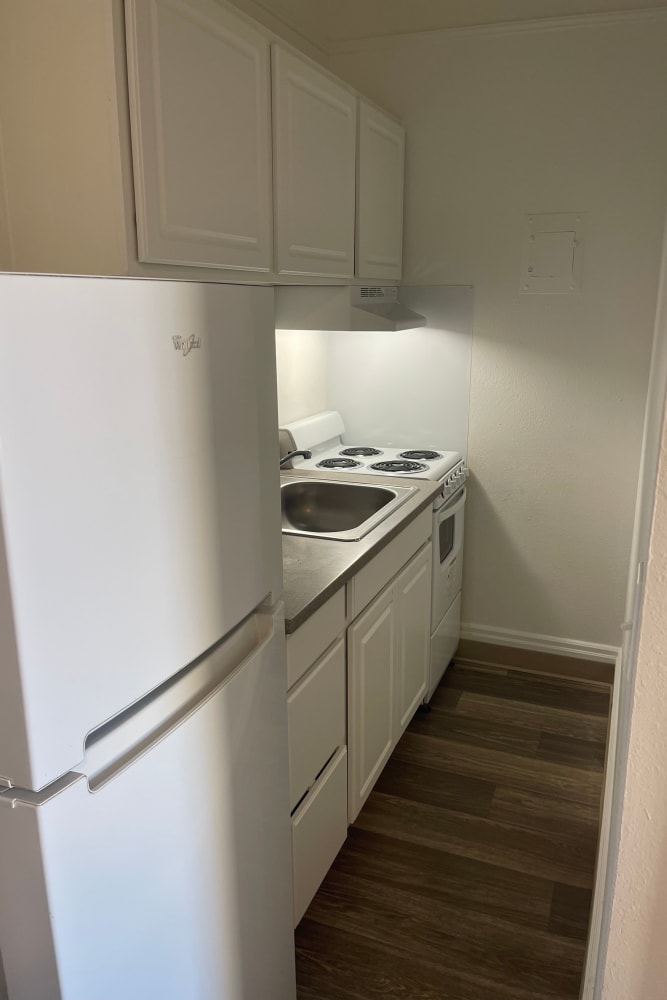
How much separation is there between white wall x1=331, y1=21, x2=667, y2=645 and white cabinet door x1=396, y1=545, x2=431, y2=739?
26.0 inches

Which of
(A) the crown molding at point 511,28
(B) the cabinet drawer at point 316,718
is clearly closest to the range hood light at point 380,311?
(A) the crown molding at point 511,28

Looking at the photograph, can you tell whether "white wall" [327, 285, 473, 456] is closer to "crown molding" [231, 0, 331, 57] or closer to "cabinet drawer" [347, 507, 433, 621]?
"cabinet drawer" [347, 507, 433, 621]

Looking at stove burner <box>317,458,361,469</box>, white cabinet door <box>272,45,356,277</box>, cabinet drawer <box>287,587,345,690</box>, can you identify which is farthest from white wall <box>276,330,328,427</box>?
cabinet drawer <box>287,587,345,690</box>

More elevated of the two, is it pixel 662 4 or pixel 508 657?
Answer: pixel 662 4

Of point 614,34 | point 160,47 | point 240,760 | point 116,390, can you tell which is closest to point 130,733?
point 240,760

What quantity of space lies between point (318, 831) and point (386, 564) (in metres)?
0.77

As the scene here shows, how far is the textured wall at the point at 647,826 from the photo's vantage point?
0.81m

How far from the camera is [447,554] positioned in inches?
122

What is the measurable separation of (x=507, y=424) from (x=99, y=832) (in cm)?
258

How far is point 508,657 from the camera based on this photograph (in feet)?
11.2

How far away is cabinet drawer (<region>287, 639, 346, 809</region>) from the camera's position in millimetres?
1744

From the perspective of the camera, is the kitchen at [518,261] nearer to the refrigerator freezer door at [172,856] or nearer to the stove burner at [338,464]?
the stove burner at [338,464]

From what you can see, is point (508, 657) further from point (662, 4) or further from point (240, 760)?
point (662, 4)

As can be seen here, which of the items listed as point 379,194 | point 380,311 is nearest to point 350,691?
point 380,311
